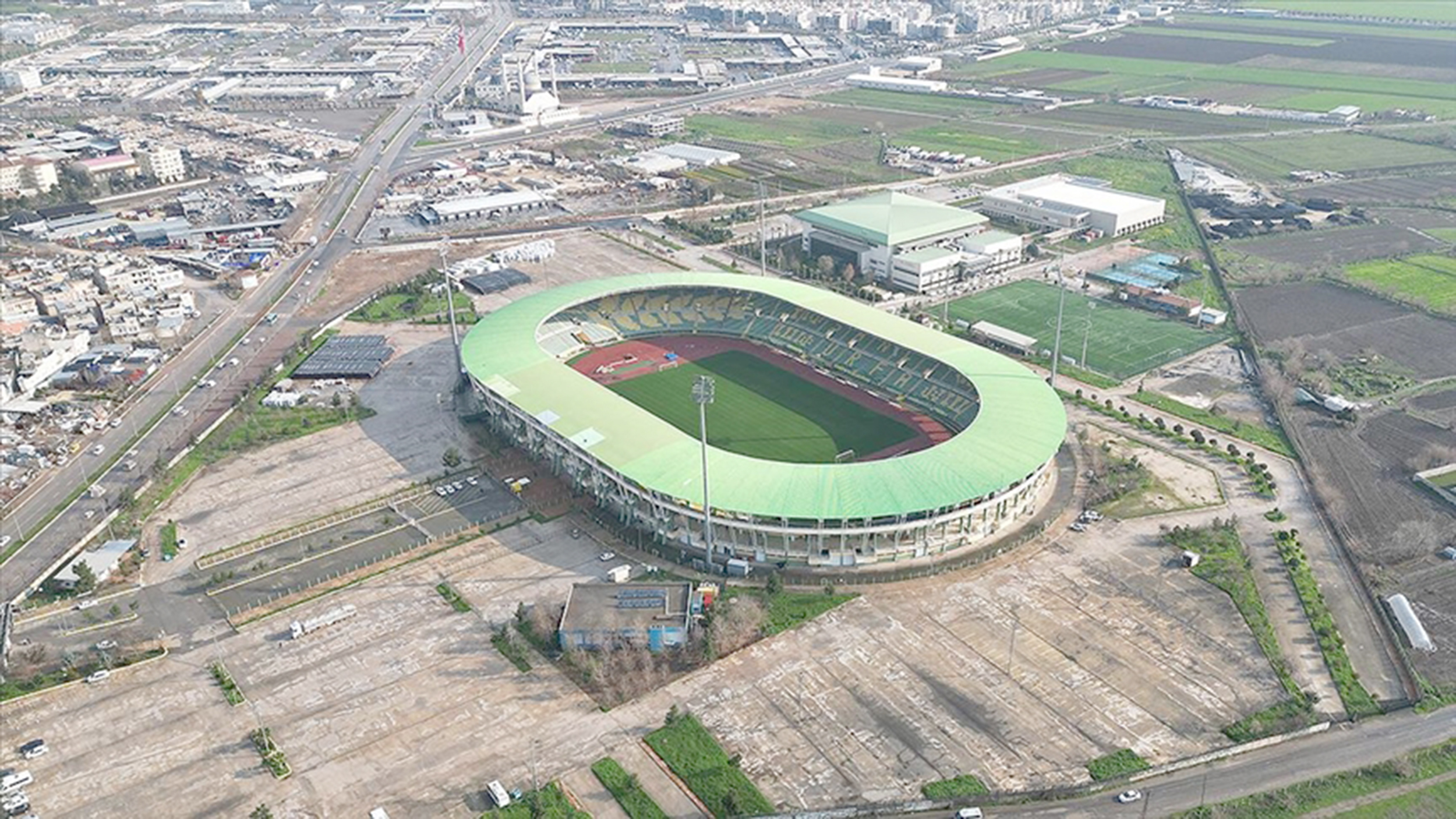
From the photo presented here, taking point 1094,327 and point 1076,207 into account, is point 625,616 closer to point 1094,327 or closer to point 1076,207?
point 1094,327

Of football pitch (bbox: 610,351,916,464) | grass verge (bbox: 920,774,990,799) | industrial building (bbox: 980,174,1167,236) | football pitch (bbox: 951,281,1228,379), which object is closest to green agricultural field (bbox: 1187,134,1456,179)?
industrial building (bbox: 980,174,1167,236)

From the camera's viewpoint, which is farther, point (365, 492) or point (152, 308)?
Answer: point (152, 308)

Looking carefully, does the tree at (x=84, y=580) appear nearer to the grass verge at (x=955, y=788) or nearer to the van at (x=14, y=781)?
the van at (x=14, y=781)

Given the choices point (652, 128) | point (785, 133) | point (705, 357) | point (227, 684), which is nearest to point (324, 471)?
point (227, 684)

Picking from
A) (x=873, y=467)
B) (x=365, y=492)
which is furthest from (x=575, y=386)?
(x=873, y=467)

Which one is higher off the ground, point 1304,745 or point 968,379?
point 968,379

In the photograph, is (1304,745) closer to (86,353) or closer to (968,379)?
(968,379)
